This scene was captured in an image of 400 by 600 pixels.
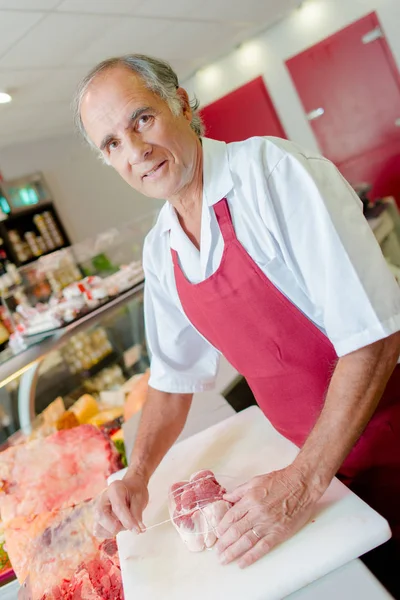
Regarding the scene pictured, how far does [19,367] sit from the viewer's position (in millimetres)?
2057

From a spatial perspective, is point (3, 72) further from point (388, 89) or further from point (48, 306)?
point (388, 89)

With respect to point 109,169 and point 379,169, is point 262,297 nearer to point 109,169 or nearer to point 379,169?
point 379,169

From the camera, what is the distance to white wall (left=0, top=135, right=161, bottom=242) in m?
6.54

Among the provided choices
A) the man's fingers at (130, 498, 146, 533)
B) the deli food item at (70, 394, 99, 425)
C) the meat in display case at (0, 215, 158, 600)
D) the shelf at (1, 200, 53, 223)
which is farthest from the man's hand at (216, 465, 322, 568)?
the shelf at (1, 200, 53, 223)

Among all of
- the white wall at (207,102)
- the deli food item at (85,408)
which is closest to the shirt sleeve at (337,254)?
the deli food item at (85,408)

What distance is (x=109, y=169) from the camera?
7266mm

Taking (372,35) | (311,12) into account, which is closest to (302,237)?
(372,35)

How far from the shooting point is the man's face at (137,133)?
110 cm

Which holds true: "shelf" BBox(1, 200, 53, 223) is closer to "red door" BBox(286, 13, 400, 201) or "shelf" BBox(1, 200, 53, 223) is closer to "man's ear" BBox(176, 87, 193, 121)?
"red door" BBox(286, 13, 400, 201)

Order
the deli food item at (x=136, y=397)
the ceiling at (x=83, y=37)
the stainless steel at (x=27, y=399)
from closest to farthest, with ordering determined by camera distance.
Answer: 1. the stainless steel at (x=27, y=399)
2. the deli food item at (x=136, y=397)
3. the ceiling at (x=83, y=37)

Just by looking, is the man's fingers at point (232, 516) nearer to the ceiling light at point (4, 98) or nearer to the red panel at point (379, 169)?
the ceiling light at point (4, 98)

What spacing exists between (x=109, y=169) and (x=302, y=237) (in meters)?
6.69

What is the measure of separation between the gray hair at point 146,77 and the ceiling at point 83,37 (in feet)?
6.56

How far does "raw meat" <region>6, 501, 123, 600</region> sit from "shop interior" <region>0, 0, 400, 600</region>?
6 cm
